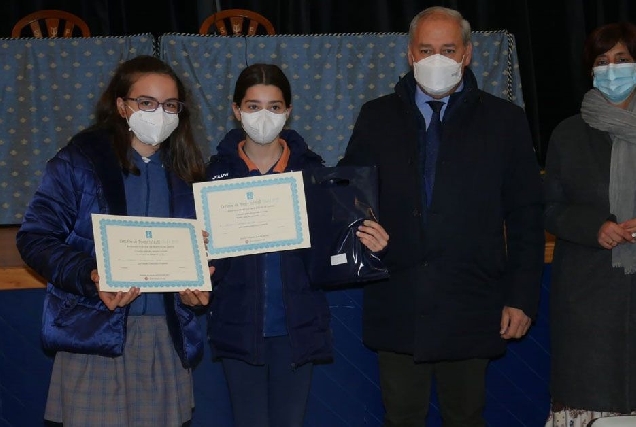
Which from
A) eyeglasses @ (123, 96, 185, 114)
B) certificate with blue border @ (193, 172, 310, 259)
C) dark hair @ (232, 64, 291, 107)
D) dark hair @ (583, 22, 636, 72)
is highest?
dark hair @ (583, 22, 636, 72)

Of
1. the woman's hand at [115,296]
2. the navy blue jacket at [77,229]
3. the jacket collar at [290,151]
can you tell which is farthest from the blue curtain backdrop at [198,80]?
the woman's hand at [115,296]

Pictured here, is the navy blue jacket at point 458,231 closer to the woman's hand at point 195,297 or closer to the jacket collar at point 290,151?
the jacket collar at point 290,151

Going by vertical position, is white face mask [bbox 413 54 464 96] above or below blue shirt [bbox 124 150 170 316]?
above

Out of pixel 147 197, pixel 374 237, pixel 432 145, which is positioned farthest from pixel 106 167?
pixel 432 145

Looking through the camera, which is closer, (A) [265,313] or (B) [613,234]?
(A) [265,313]

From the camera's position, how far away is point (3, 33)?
6.06 m

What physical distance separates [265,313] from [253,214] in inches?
12.0

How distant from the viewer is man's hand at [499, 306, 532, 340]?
2.63 metres

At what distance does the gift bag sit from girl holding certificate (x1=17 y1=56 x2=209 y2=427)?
14.8 inches

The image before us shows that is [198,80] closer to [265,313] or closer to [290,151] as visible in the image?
[290,151]

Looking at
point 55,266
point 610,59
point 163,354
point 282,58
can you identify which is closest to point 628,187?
point 610,59

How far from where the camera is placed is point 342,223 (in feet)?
8.40

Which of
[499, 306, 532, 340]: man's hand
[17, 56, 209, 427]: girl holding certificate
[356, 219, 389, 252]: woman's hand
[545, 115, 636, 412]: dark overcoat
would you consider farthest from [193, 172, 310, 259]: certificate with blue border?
[545, 115, 636, 412]: dark overcoat

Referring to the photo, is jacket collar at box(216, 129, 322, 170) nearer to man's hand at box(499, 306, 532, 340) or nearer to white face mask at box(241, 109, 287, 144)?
white face mask at box(241, 109, 287, 144)
